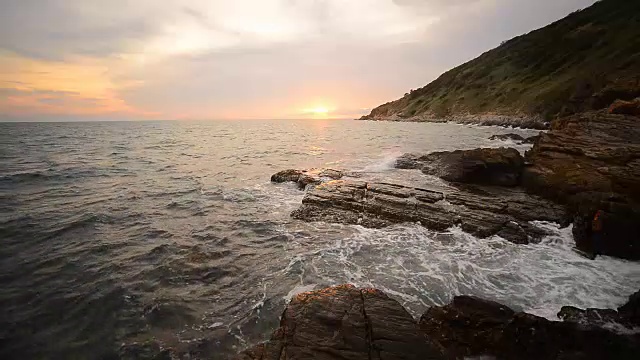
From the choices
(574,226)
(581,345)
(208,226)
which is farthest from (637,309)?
(208,226)

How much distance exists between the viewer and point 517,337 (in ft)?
21.5

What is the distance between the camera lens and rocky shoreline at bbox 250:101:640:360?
608 centimetres

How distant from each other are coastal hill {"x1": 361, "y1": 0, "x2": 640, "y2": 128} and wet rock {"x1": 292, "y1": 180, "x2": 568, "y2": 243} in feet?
122

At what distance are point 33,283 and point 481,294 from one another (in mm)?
14220

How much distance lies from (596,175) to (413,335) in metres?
15.6

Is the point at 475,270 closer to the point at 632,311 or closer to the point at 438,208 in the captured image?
the point at 632,311

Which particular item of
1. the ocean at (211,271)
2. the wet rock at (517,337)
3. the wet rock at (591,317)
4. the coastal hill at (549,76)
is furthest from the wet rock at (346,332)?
the coastal hill at (549,76)

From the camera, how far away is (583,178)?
15562 mm

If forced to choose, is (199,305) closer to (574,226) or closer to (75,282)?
(75,282)

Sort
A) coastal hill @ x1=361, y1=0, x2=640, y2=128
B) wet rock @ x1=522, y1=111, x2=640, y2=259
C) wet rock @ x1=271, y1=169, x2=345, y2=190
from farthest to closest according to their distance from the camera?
coastal hill @ x1=361, y1=0, x2=640, y2=128
wet rock @ x1=271, y1=169, x2=345, y2=190
wet rock @ x1=522, y1=111, x2=640, y2=259

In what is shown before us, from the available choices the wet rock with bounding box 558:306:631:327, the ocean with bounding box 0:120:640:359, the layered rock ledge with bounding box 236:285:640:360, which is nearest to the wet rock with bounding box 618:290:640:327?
the wet rock with bounding box 558:306:631:327

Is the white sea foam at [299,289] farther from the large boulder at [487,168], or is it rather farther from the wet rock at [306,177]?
the large boulder at [487,168]

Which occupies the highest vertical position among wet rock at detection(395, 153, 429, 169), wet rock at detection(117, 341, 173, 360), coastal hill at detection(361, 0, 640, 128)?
coastal hill at detection(361, 0, 640, 128)

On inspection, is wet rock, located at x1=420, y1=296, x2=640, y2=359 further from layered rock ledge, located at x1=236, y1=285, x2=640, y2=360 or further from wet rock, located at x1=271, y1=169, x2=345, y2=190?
wet rock, located at x1=271, y1=169, x2=345, y2=190
